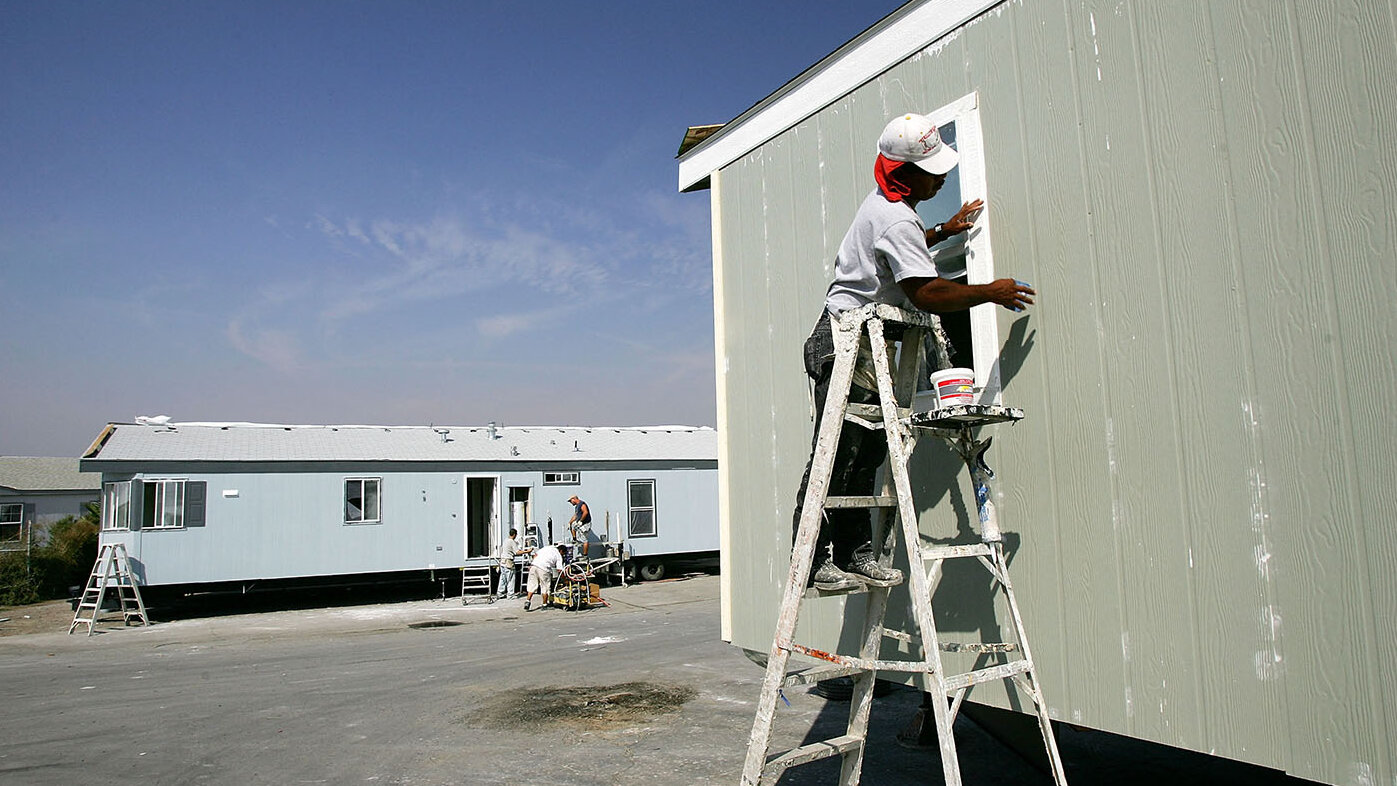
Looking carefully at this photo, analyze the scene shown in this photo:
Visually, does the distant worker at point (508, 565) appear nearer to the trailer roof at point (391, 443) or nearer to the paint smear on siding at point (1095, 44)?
the trailer roof at point (391, 443)

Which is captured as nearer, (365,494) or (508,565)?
(365,494)

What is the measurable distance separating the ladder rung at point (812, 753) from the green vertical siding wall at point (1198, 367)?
2.11 ft

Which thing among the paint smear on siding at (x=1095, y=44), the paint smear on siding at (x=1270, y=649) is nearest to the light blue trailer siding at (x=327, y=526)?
the paint smear on siding at (x=1095, y=44)

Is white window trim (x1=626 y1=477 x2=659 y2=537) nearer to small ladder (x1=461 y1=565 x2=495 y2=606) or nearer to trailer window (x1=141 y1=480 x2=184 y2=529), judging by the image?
small ladder (x1=461 y1=565 x2=495 y2=606)

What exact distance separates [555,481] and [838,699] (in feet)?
→ 38.9

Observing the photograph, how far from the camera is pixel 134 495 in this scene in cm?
1382

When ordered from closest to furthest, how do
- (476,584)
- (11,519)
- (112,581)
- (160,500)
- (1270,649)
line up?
(1270,649) → (112,581) → (160,500) → (476,584) → (11,519)

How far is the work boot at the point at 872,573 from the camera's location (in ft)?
9.48

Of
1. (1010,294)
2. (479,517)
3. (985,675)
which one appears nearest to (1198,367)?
(1010,294)

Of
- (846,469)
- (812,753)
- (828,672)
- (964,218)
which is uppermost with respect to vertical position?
(964,218)

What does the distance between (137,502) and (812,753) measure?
48.0ft

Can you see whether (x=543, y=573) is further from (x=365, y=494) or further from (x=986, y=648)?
(x=986, y=648)

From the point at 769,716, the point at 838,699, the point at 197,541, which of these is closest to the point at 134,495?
the point at 197,541

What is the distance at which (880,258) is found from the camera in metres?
2.82
